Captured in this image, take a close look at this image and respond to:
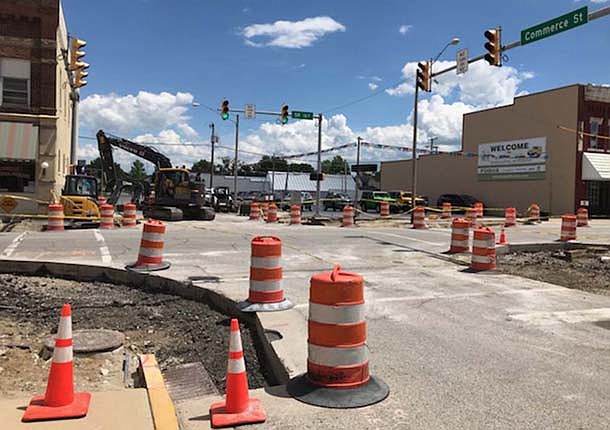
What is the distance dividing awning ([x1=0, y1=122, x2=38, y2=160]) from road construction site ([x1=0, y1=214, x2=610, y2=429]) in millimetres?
12649

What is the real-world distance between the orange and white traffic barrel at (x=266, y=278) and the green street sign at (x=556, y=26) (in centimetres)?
1246

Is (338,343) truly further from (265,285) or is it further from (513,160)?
(513,160)

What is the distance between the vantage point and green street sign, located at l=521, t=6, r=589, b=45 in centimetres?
1518

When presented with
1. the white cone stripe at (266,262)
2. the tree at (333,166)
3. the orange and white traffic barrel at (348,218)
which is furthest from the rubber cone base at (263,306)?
the tree at (333,166)

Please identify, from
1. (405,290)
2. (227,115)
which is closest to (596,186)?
(227,115)

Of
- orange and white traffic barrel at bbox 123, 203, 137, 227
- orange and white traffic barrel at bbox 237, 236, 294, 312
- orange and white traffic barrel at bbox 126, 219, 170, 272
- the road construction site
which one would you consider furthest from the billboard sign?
orange and white traffic barrel at bbox 237, 236, 294, 312

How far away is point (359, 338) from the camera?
4750 mm

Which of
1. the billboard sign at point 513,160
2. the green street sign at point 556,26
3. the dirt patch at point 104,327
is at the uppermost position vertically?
the green street sign at point 556,26

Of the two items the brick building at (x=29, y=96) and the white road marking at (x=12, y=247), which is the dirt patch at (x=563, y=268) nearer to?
the white road marking at (x=12, y=247)

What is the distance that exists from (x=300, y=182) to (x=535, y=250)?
78629 millimetres

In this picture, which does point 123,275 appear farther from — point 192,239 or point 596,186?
point 596,186

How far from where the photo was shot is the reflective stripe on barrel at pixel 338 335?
4.67 meters

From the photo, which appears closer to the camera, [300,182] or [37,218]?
[37,218]

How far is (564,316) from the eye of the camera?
7.67 metres
